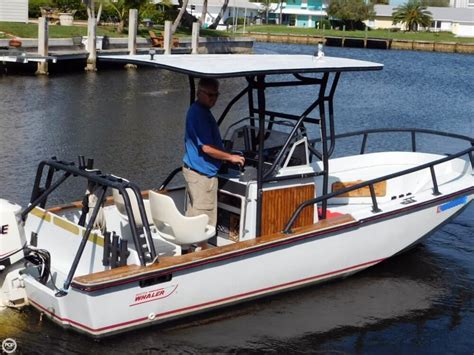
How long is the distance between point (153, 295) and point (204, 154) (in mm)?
1683

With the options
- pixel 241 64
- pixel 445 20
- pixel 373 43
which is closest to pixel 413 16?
pixel 445 20

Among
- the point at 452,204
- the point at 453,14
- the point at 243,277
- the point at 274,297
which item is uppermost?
the point at 453,14

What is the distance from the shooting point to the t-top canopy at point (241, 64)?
824cm

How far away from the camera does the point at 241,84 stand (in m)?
34.2

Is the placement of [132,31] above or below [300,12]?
below

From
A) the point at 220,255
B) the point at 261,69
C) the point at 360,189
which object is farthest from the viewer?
the point at 360,189

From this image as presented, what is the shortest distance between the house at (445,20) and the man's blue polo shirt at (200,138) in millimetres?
96563

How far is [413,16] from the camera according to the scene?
98125mm

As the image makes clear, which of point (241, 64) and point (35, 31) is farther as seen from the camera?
point (35, 31)

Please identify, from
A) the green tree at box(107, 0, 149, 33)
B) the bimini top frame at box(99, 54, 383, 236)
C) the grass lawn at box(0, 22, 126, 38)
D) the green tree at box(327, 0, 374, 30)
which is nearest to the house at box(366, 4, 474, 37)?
the green tree at box(327, 0, 374, 30)

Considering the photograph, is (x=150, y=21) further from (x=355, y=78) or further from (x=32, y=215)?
(x=32, y=215)

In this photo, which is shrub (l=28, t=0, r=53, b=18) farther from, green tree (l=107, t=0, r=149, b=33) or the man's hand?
the man's hand

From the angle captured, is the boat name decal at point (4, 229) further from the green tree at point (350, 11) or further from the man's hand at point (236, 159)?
the green tree at point (350, 11)

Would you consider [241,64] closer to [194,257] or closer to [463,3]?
[194,257]
